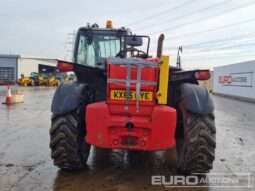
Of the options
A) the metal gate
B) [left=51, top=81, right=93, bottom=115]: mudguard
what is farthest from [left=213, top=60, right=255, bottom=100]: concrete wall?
the metal gate

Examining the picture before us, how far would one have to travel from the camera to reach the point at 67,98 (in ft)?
16.4

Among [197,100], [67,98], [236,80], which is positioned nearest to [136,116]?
[197,100]

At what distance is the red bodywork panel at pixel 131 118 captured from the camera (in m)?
4.58

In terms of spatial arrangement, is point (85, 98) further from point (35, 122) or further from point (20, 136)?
point (35, 122)

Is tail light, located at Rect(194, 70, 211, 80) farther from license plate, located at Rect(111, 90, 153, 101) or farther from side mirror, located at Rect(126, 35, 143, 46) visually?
side mirror, located at Rect(126, 35, 143, 46)

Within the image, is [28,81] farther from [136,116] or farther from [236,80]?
[136,116]

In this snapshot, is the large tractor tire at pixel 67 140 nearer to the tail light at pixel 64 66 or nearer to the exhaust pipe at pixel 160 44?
the tail light at pixel 64 66

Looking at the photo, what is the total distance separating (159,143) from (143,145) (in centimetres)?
23

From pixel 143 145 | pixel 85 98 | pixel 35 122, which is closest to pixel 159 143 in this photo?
pixel 143 145

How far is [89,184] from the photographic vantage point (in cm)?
462

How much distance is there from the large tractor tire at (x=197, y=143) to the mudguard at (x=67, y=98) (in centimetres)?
165

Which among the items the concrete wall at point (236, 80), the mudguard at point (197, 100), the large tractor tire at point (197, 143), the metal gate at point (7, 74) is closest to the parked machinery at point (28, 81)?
the metal gate at point (7, 74)

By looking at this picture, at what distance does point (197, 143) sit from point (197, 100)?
25.2 inches

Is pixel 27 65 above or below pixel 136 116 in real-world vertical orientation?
above
